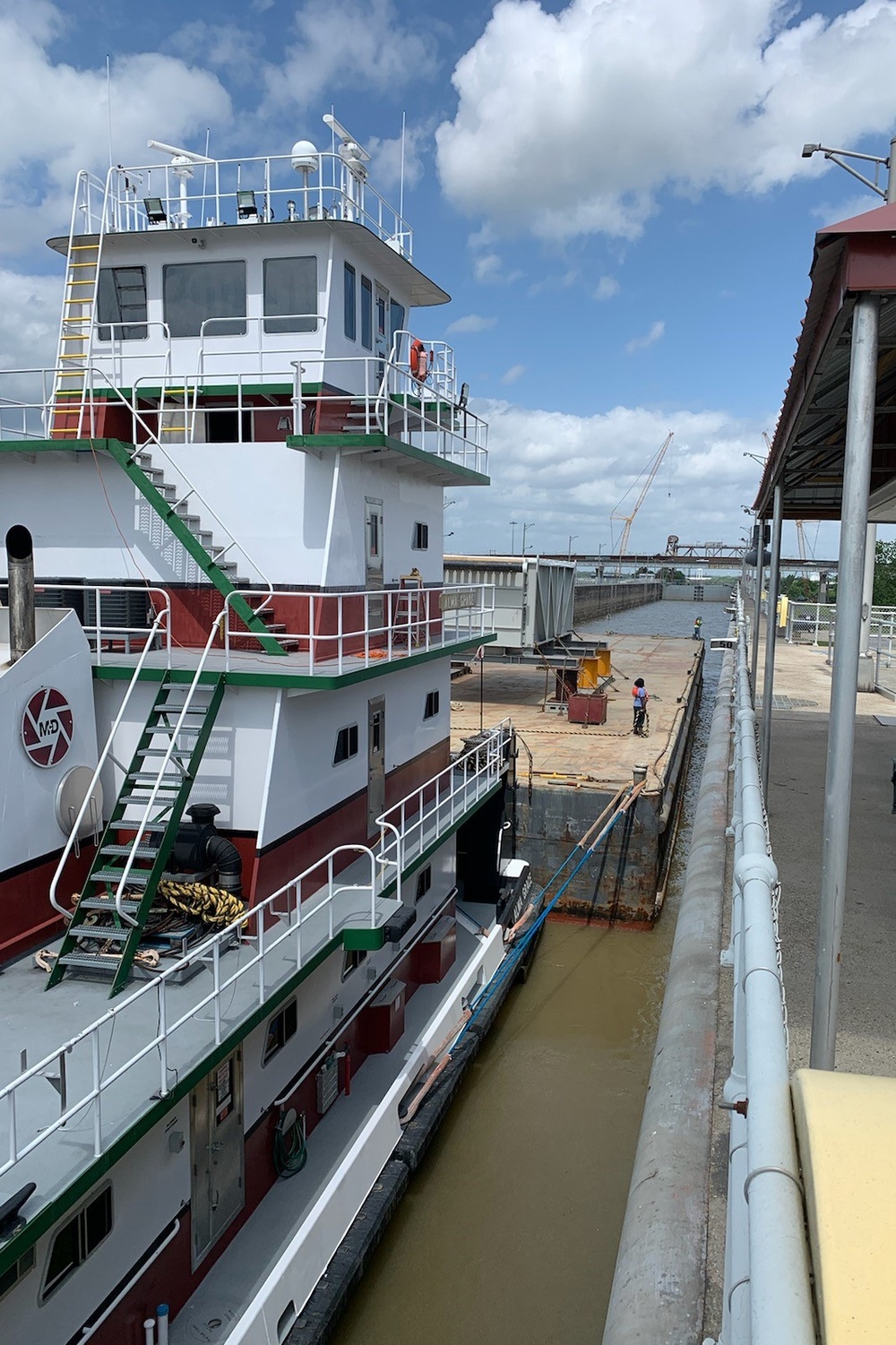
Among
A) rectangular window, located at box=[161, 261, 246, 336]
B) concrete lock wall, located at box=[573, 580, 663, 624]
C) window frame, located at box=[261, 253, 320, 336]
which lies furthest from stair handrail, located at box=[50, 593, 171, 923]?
concrete lock wall, located at box=[573, 580, 663, 624]

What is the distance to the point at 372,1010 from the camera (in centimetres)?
1161

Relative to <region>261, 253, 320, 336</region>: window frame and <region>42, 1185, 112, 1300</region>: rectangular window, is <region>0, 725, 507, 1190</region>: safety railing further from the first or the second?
<region>261, 253, 320, 336</region>: window frame

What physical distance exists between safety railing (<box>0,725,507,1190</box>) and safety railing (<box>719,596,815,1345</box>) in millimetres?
4044

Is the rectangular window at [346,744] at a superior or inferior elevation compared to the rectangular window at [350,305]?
inferior

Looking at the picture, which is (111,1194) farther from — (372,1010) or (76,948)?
(372,1010)

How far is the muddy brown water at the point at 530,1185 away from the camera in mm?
9781

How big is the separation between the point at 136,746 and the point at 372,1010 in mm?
4583

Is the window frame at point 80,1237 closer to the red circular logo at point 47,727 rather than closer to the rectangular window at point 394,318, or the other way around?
the red circular logo at point 47,727

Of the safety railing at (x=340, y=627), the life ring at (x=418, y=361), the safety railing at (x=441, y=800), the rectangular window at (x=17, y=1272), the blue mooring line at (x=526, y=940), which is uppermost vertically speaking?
the life ring at (x=418, y=361)

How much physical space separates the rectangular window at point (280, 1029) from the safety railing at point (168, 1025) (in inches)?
30.3

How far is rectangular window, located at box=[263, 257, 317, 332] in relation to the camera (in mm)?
12438

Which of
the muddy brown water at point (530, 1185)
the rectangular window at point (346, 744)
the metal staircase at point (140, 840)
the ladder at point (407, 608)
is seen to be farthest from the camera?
the ladder at point (407, 608)

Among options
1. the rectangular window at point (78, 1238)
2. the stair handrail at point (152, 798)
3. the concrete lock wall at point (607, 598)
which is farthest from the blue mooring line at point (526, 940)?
the concrete lock wall at point (607, 598)

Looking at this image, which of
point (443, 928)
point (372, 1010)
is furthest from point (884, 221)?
point (443, 928)
